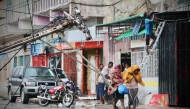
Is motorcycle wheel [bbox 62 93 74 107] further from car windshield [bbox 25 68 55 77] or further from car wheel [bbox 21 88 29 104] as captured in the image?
car windshield [bbox 25 68 55 77]

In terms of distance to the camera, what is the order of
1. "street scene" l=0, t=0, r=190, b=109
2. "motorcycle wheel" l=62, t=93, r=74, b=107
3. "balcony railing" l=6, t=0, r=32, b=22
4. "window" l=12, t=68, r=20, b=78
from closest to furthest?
1. "street scene" l=0, t=0, r=190, b=109
2. "motorcycle wheel" l=62, t=93, r=74, b=107
3. "window" l=12, t=68, r=20, b=78
4. "balcony railing" l=6, t=0, r=32, b=22

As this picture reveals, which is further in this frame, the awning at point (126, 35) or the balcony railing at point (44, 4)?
the balcony railing at point (44, 4)

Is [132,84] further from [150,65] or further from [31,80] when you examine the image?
[31,80]

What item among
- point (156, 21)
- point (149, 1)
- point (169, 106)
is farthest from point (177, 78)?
point (149, 1)

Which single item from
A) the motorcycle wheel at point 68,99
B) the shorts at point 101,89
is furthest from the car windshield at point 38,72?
the motorcycle wheel at point 68,99

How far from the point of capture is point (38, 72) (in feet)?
73.6

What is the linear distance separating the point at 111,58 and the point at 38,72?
12.9 feet

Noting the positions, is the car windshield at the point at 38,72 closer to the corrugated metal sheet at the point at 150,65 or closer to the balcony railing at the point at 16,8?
the corrugated metal sheet at the point at 150,65

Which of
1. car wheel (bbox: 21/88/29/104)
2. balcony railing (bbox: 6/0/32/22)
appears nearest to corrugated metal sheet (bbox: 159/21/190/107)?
car wheel (bbox: 21/88/29/104)

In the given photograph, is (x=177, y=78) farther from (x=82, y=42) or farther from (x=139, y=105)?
(x=82, y=42)

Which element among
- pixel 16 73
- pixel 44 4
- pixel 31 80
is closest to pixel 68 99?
pixel 31 80

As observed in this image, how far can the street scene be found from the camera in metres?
14.8

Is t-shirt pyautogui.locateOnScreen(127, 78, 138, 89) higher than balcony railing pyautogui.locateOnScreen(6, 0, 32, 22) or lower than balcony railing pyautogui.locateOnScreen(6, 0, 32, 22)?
lower

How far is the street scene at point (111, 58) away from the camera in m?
14.8
